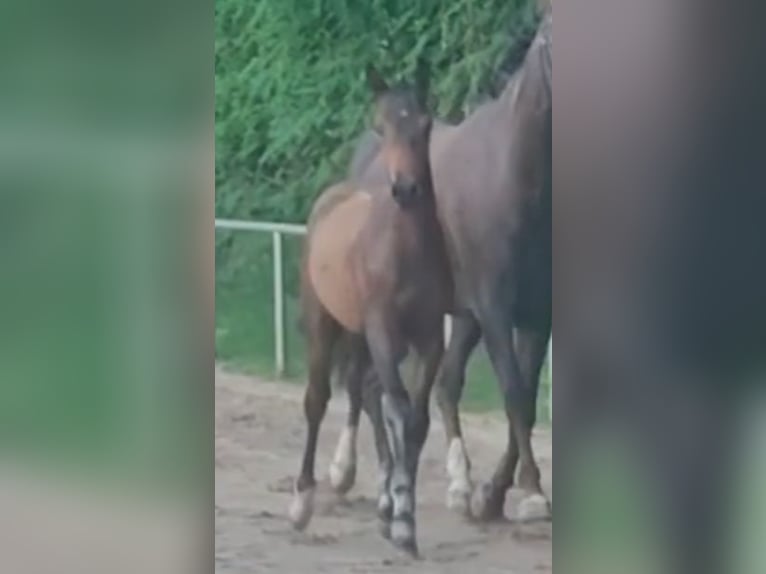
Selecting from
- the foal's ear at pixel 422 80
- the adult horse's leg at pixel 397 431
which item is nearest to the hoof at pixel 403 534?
the adult horse's leg at pixel 397 431

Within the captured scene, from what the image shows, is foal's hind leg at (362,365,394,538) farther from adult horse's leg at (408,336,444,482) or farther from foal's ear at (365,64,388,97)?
foal's ear at (365,64,388,97)

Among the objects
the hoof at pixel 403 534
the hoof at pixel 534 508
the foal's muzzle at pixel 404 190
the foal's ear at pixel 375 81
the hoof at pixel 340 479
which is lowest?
the hoof at pixel 403 534

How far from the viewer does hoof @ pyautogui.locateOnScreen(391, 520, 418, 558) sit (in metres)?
1.32

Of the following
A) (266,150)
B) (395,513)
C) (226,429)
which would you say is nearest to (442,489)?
(395,513)

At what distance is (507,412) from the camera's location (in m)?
1.33

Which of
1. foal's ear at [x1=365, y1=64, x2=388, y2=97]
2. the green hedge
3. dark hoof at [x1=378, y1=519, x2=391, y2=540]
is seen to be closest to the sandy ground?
dark hoof at [x1=378, y1=519, x2=391, y2=540]

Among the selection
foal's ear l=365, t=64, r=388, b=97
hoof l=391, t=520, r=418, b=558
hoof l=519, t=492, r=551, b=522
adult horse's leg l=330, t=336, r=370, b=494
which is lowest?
hoof l=391, t=520, r=418, b=558

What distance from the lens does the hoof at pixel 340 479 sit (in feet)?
4.32

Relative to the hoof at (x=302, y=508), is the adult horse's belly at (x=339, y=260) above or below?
above

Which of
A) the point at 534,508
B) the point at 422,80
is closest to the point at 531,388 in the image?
the point at 534,508

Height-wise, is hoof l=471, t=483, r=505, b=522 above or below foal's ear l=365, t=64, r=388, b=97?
below

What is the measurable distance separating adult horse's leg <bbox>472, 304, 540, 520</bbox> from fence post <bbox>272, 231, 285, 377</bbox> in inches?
8.8

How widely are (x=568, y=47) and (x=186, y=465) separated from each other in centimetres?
63

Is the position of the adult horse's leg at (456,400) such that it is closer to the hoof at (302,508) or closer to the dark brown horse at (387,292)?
the dark brown horse at (387,292)
